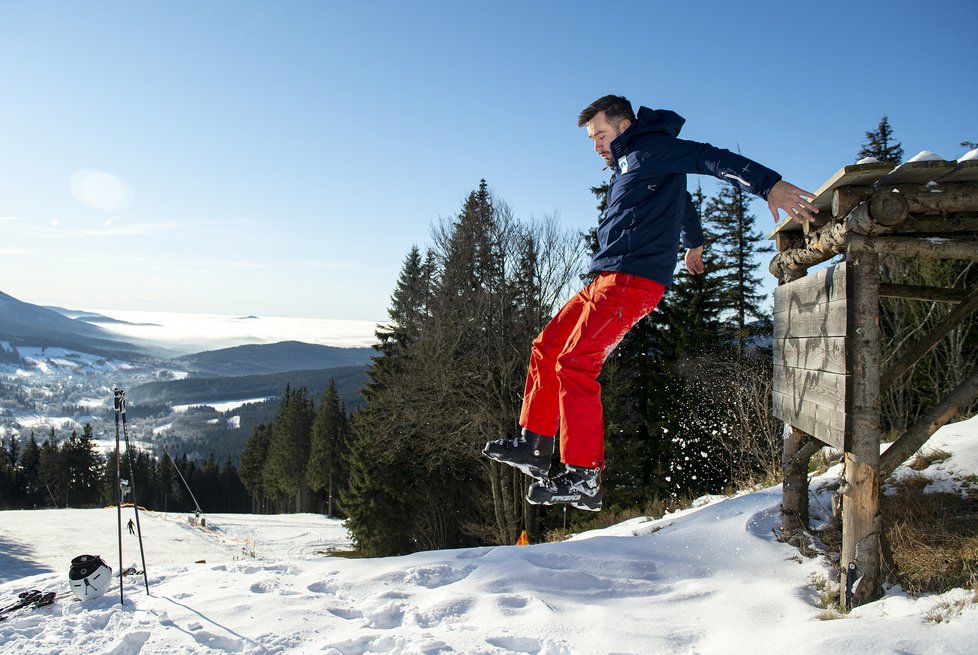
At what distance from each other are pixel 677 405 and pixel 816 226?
63.2 ft

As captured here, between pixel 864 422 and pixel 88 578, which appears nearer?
pixel 864 422

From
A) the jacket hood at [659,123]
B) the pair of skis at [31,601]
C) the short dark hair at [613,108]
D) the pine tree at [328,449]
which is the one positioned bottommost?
the pine tree at [328,449]

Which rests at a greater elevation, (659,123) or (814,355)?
(659,123)

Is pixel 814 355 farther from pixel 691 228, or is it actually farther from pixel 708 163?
pixel 708 163

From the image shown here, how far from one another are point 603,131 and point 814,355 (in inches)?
105

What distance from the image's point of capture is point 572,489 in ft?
11.2

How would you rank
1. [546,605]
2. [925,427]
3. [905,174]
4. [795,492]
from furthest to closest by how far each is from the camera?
[795,492] → [546,605] → [925,427] → [905,174]

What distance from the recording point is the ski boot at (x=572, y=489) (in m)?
3.38

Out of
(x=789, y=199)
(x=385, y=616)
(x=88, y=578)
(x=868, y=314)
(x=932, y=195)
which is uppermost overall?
(x=932, y=195)

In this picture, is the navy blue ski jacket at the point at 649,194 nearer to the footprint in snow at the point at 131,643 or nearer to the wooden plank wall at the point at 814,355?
the wooden plank wall at the point at 814,355

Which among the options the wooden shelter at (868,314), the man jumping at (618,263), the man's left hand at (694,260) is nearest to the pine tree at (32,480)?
the man jumping at (618,263)

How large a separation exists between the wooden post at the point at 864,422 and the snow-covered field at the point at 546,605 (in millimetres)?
183

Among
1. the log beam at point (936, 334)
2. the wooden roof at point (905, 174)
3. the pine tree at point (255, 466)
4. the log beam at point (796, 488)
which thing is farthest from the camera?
the pine tree at point (255, 466)

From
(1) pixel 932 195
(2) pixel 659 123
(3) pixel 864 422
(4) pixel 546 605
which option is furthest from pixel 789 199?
(4) pixel 546 605
